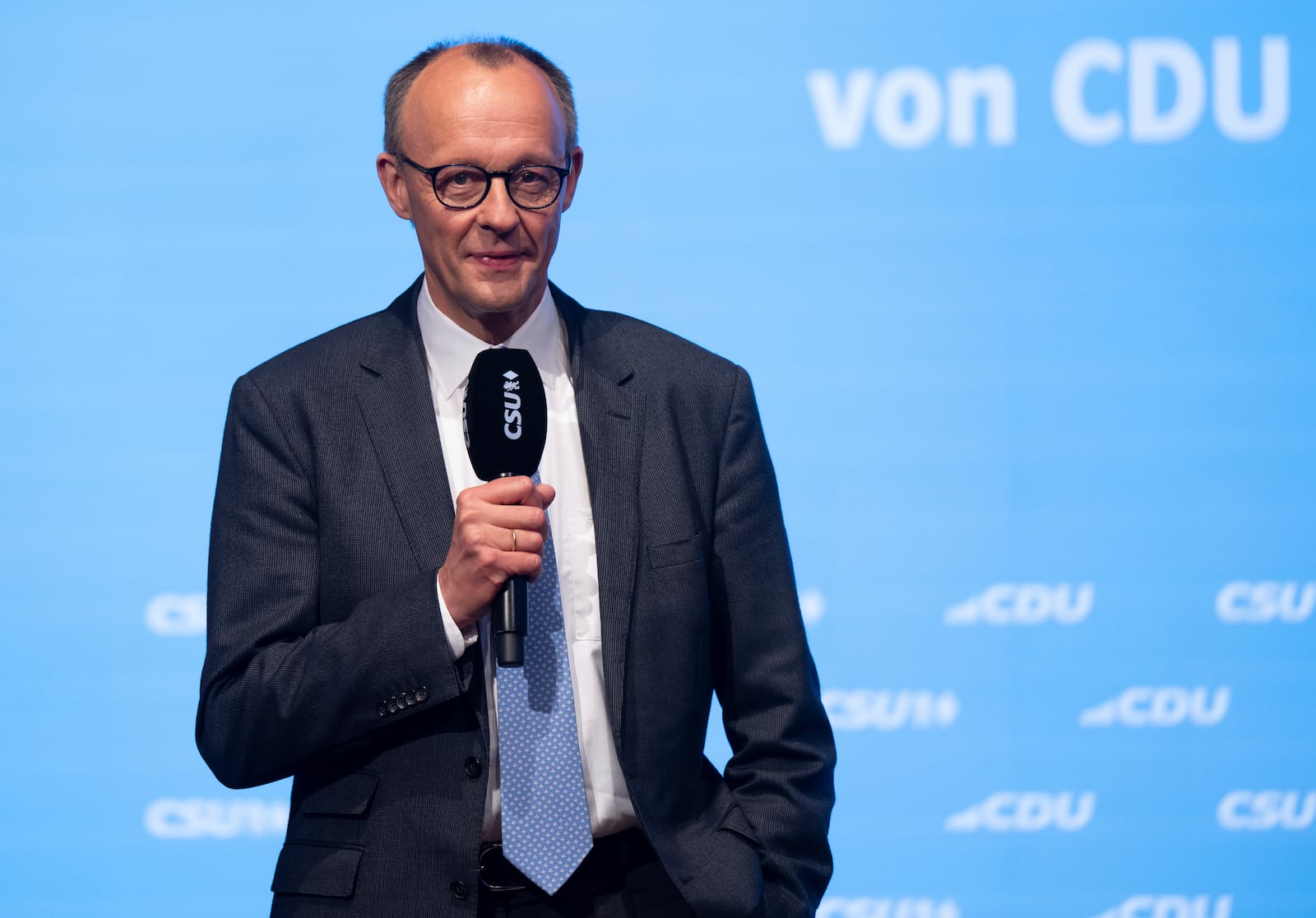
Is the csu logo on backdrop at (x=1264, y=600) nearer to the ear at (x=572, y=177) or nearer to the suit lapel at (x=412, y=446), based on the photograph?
the ear at (x=572, y=177)

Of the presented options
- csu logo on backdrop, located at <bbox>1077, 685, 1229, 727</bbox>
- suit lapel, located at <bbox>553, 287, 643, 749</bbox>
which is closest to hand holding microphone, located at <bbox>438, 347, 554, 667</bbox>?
suit lapel, located at <bbox>553, 287, 643, 749</bbox>

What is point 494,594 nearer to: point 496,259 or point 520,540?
point 520,540

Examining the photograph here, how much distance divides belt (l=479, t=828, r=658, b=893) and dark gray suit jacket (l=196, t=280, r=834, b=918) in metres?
0.05

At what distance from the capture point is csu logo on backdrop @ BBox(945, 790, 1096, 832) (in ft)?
10.8

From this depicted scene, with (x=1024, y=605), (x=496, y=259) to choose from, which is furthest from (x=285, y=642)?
(x=1024, y=605)

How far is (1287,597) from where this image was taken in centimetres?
330

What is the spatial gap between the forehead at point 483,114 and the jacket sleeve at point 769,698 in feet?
1.63

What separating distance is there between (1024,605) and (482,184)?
1928 mm

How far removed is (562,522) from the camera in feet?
6.12

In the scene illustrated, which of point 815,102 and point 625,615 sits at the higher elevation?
point 815,102

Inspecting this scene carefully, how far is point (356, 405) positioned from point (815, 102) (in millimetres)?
1756

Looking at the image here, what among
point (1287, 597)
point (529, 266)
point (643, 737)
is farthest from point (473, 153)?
point (1287, 597)

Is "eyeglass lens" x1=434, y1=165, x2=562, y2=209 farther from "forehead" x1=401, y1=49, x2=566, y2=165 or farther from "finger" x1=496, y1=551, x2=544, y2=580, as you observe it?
"finger" x1=496, y1=551, x2=544, y2=580

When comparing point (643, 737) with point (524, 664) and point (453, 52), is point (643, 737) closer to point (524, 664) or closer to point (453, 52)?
point (524, 664)
